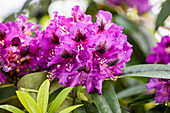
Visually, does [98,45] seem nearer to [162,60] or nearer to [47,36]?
[47,36]

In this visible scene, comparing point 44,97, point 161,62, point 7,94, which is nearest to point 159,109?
point 161,62

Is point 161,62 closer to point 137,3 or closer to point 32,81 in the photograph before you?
point 32,81

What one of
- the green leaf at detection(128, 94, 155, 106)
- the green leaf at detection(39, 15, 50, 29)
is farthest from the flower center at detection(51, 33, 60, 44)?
the green leaf at detection(39, 15, 50, 29)

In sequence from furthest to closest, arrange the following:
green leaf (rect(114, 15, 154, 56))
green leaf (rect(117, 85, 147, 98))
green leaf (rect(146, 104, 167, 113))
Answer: green leaf (rect(114, 15, 154, 56)) < green leaf (rect(117, 85, 147, 98)) < green leaf (rect(146, 104, 167, 113))

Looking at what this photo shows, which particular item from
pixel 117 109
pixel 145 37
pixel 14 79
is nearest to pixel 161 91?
pixel 117 109

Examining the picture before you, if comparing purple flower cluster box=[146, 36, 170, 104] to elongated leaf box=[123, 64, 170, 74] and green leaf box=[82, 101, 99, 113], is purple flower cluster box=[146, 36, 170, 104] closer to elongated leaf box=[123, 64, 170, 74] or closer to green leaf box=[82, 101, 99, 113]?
elongated leaf box=[123, 64, 170, 74]

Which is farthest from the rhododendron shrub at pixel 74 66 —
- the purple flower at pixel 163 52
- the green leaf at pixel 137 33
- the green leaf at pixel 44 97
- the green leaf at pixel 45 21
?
the green leaf at pixel 45 21
